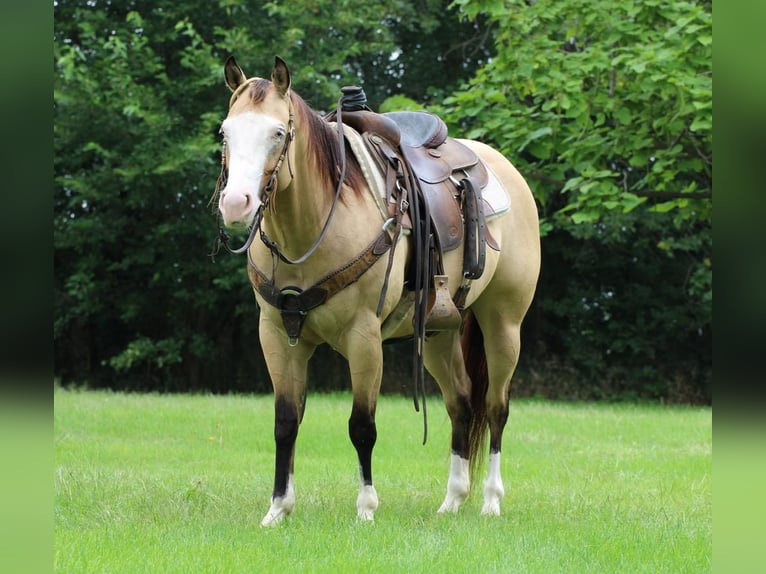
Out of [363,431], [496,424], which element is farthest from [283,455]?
[496,424]

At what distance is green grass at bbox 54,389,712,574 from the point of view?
420 centimetres

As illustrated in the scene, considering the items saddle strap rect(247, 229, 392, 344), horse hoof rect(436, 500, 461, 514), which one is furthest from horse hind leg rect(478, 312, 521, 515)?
saddle strap rect(247, 229, 392, 344)

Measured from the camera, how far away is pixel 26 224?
117cm

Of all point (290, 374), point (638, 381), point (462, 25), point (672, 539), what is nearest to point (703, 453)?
point (672, 539)

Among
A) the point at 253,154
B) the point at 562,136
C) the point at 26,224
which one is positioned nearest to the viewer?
the point at 26,224

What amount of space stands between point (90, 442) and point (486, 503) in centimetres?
453

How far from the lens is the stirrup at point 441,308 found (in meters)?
5.38

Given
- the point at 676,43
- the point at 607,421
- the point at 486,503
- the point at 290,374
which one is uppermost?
the point at 676,43

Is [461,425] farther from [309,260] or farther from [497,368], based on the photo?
[309,260]

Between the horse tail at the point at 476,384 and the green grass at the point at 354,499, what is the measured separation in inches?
13.6

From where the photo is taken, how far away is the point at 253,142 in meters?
4.20

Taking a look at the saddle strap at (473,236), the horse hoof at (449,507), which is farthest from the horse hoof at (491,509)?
the saddle strap at (473,236)

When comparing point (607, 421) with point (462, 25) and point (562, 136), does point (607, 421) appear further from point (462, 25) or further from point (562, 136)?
point (462, 25)

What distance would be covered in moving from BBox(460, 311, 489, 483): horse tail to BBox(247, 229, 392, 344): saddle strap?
165 cm
